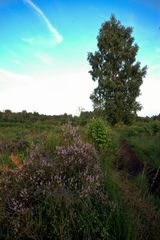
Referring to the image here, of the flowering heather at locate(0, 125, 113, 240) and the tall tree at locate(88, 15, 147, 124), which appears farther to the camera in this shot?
the tall tree at locate(88, 15, 147, 124)

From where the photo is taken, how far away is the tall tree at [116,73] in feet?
101

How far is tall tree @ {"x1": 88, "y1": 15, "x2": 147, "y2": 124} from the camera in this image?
30922 mm

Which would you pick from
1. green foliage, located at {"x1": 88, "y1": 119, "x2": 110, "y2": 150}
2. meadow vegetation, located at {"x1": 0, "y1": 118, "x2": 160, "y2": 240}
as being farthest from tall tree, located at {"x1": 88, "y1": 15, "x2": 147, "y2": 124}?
meadow vegetation, located at {"x1": 0, "y1": 118, "x2": 160, "y2": 240}

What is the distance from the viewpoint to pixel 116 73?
106ft

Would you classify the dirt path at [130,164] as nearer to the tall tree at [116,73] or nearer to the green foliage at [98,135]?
the green foliage at [98,135]

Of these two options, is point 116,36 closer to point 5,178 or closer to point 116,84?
point 116,84

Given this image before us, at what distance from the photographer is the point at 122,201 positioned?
461 centimetres

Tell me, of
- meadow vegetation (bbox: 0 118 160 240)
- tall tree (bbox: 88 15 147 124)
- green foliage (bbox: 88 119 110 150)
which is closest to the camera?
meadow vegetation (bbox: 0 118 160 240)

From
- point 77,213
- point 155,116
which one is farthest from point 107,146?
point 155,116

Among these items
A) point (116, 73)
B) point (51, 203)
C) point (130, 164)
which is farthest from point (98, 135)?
point (116, 73)

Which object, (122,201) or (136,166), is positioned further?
(136,166)

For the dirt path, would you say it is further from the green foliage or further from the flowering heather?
the flowering heather

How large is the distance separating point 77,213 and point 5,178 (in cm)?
147

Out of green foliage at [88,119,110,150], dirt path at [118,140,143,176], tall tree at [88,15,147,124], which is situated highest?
tall tree at [88,15,147,124]
